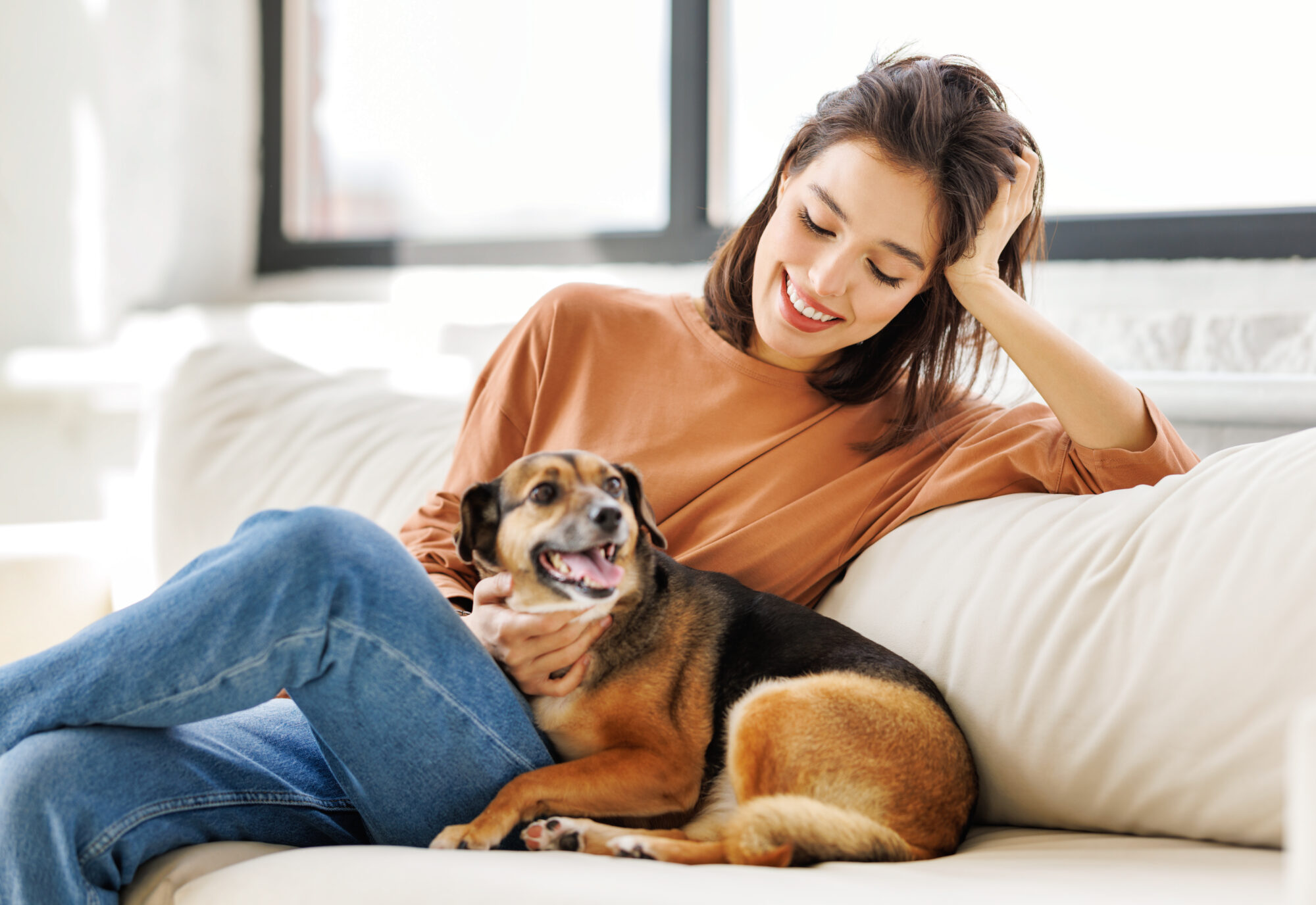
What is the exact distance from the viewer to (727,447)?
1.71 meters

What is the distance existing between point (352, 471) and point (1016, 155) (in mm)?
1532

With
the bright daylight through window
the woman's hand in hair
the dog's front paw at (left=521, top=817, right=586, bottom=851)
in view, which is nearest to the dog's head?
the dog's front paw at (left=521, top=817, right=586, bottom=851)

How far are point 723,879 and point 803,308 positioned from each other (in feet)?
3.08

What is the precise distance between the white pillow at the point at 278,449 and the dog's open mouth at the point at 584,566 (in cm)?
72

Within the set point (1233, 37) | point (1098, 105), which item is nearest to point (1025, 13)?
point (1098, 105)

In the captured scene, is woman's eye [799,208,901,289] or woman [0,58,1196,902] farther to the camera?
woman's eye [799,208,901,289]

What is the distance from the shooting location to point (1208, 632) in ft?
3.96

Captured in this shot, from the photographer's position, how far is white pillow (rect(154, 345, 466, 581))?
215 centimetres

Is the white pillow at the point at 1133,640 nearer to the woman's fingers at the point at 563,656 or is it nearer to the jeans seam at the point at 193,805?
the woman's fingers at the point at 563,656

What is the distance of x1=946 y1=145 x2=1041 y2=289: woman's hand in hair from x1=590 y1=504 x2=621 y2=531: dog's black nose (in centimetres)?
70

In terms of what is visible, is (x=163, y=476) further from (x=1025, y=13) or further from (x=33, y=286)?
(x=1025, y=13)

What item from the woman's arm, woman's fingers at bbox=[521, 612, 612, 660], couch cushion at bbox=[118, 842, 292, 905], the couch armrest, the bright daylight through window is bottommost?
couch cushion at bbox=[118, 842, 292, 905]

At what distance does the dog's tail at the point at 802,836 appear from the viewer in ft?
3.76

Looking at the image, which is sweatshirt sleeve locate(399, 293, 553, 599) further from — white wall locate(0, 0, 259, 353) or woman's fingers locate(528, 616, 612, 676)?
white wall locate(0, 0, 259, 353)
